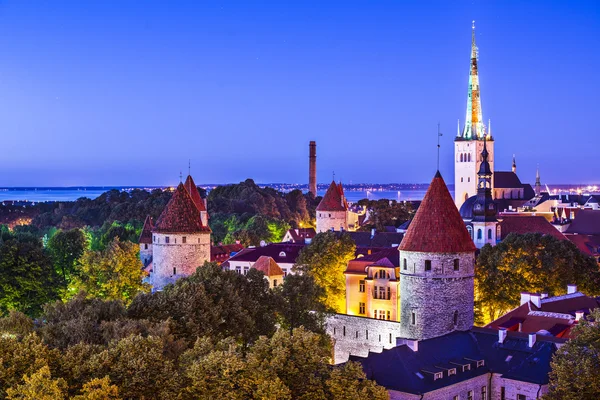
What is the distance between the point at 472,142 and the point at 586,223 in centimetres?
2124

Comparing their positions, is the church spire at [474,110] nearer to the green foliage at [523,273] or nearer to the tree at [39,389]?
the green foliage at [523,273]

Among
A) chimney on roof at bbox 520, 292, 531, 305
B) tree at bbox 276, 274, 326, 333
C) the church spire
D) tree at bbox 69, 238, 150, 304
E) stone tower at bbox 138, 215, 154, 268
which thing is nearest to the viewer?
Answer: chimney on roof at bbox 520, 292, 531, 305

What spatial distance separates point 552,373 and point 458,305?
9.32 metres

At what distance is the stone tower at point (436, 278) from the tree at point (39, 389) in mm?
19061

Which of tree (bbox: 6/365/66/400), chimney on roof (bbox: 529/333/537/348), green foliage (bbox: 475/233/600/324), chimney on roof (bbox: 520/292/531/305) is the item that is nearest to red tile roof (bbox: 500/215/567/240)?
green foliage (bbox: 475/233/600/324)

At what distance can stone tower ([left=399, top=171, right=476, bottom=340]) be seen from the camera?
38812 millimetres

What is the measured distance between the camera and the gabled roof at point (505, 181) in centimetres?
10919

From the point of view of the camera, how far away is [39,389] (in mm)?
24625

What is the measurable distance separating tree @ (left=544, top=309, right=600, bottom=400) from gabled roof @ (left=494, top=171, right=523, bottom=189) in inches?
3175

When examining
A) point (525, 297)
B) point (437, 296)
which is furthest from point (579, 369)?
point (525, 297)

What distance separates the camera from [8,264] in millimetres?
57344

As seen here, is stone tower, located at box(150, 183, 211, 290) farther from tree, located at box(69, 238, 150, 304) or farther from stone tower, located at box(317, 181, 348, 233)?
stone tower, located at box(317, 181, 348, 233)

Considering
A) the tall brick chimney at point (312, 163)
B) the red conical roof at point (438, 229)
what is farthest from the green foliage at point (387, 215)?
the red conical roof at point (438, 229)

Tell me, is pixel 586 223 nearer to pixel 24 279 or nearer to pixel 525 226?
pixel 525 226
